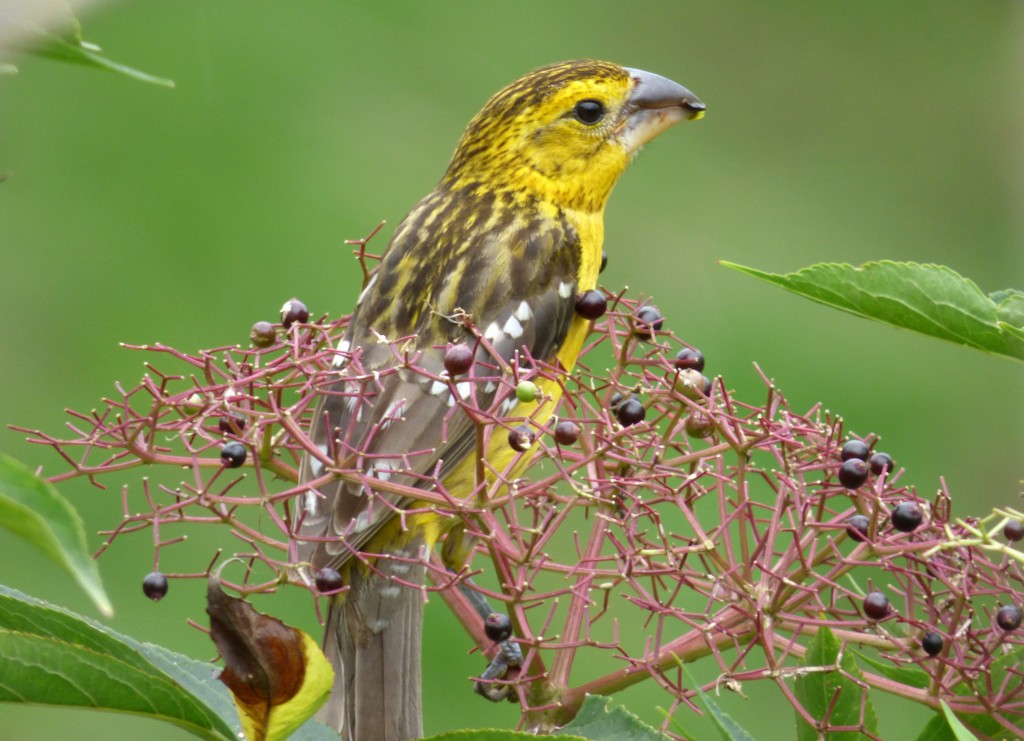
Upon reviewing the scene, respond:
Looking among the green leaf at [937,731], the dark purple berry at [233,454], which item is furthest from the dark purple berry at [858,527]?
the dark purple berry at [233,454]

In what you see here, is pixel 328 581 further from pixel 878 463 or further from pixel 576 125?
pixel 576 125

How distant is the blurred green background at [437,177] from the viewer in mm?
A: 9094

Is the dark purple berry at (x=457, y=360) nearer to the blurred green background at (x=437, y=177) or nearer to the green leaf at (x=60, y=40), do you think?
the green leaf at (x=60, y=40)

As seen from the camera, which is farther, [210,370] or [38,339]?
[38,339]

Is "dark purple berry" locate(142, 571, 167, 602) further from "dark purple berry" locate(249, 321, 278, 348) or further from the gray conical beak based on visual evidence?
the gray conical beak

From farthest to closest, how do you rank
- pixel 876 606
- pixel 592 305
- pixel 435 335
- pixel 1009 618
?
pixel 435 335 < pixel 592 305 < pixel 876 606 < pixel 1009 618

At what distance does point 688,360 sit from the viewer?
3098 mm

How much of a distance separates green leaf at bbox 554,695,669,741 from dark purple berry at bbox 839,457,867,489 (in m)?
0.54

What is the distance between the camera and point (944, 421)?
392 inches

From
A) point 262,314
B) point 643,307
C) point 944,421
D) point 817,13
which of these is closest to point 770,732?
point 944,421

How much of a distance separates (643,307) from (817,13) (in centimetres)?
1196

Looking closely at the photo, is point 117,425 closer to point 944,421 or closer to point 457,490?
point 457,490

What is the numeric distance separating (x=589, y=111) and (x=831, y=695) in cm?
267

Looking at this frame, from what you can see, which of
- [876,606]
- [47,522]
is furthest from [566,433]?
[47,522]
